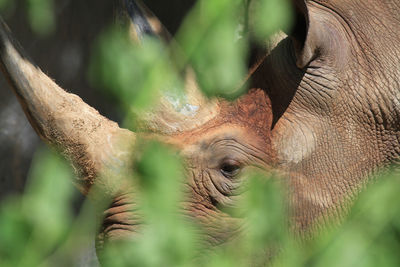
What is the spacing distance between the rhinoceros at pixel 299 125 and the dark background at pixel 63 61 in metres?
1.38

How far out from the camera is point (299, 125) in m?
2.44

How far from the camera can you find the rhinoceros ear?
213cm

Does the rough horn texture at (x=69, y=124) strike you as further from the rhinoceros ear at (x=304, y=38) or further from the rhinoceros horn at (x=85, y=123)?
the rhinoceros ear at (x=304, y=38)

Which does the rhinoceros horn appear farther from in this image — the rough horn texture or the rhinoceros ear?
the rhinoceros ear

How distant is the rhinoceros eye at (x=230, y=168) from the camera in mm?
2303

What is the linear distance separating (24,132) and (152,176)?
2.87 meters

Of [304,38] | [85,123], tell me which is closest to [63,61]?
[85,123]

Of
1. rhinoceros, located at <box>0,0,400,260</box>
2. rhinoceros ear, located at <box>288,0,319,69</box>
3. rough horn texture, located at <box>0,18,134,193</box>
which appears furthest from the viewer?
rhinoceros, located at <box>0,0,400,260</box>

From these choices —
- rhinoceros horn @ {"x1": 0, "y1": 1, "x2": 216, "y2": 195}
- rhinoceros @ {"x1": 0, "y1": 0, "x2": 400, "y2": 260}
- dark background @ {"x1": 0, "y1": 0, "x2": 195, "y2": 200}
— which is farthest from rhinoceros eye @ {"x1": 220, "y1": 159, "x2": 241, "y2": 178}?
dark background @ {"x1": 0, "y1": 0, "x2": 195, "y2": 200}

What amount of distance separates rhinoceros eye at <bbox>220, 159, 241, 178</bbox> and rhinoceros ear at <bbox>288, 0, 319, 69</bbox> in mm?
421

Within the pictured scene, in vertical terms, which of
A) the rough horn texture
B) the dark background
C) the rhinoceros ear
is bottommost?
the dark background

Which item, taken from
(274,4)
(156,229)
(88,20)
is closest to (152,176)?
(156,229)

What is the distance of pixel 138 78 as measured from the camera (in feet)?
3.91

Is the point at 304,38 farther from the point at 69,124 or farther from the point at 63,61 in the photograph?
the point at 63,61
